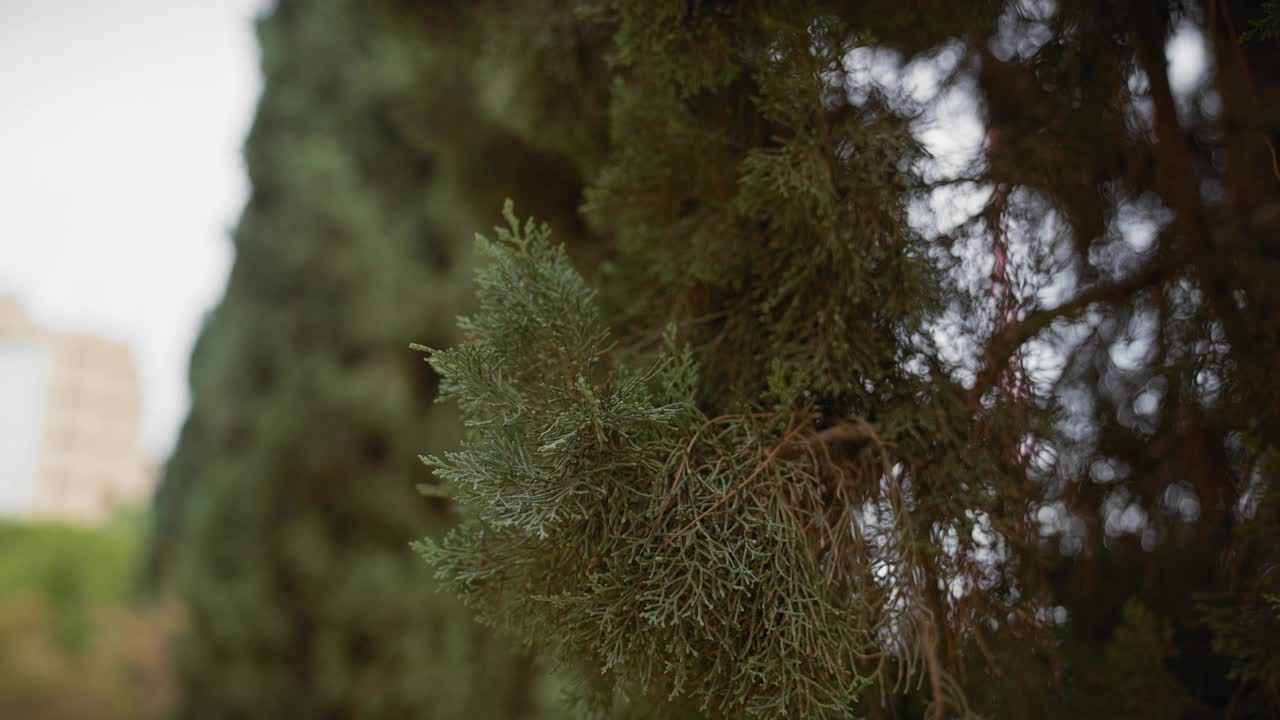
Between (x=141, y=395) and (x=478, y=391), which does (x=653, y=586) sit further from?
(x=141, y=395)

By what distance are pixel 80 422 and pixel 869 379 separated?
4062 centimetres

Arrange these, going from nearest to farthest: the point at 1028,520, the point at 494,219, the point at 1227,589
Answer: the point at 1028,520, the point at 1227,589, the point at 494,219

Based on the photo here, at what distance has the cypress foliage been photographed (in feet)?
5.14

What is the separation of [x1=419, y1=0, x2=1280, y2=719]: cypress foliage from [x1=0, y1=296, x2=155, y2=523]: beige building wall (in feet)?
113

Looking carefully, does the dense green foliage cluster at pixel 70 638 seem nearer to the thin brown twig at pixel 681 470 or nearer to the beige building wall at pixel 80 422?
the thin brown twig at pixel 681 470

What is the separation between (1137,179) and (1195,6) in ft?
1.57

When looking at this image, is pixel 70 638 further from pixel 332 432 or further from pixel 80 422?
pixel 80 422

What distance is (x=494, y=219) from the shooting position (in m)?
4.26

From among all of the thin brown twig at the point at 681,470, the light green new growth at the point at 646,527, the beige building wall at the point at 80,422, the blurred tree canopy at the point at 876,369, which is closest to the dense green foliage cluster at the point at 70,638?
the blurred tree canopy at the point at 876,369

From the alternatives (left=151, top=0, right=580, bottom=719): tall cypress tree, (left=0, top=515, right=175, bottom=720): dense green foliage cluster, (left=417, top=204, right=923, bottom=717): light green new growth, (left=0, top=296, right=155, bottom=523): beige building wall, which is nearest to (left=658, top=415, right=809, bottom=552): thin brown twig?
(left=417, top=204, right=923, bottom=717): light green new growth

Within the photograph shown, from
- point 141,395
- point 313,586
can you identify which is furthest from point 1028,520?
point 141,395

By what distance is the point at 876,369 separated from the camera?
187 centimetres

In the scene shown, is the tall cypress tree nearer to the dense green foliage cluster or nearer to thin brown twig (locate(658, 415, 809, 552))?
the dense green foliage cluster

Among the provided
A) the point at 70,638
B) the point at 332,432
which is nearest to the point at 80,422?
the point at 70,638
